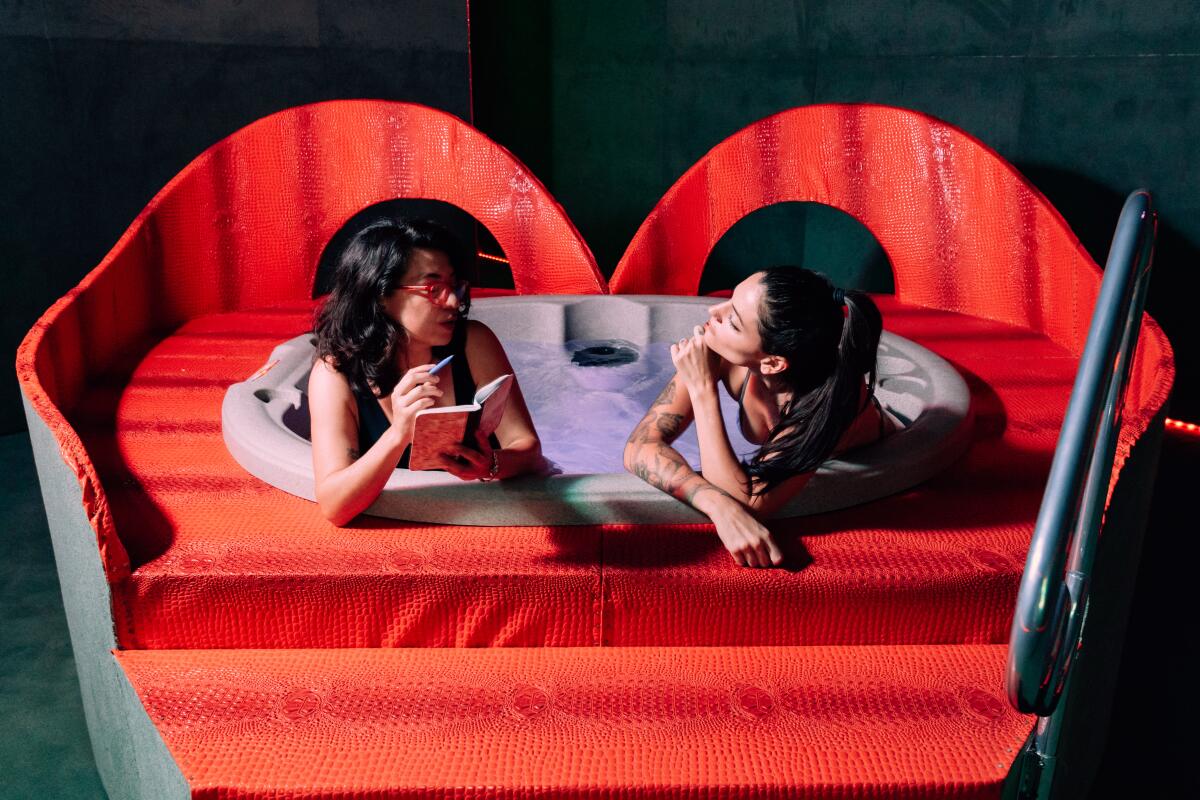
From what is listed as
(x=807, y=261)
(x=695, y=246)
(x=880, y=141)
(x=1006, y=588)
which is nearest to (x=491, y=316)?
(x=695, y=246)

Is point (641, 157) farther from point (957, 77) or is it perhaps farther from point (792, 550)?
point (792, 550)

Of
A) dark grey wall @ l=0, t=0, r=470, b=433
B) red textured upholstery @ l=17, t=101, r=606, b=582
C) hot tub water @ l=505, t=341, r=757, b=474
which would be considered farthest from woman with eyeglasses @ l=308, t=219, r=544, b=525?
dark grey wall @ l=0, t=0, r=470, b=433

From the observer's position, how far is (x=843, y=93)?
13.5 ft

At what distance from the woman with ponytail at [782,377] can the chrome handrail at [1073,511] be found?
49 cm

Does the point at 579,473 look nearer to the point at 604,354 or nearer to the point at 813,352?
the point at 813,352

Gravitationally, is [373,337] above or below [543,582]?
above

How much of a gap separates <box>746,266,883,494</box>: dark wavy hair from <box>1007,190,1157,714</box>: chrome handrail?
18.9 inches

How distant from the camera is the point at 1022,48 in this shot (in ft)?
11.9

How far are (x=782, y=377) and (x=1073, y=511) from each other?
2.72ft

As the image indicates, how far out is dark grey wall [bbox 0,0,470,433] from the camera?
11.1ft

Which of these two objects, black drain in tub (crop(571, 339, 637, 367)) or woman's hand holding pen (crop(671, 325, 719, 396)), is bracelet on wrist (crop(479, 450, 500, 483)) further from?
black drain in tub (crop(571, 339, 637, 367))

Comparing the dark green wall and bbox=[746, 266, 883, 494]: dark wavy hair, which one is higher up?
the dark green wall

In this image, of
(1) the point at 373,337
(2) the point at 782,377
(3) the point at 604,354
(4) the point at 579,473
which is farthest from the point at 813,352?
(3) the point at 604,354

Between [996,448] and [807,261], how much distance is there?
2.45 metres
